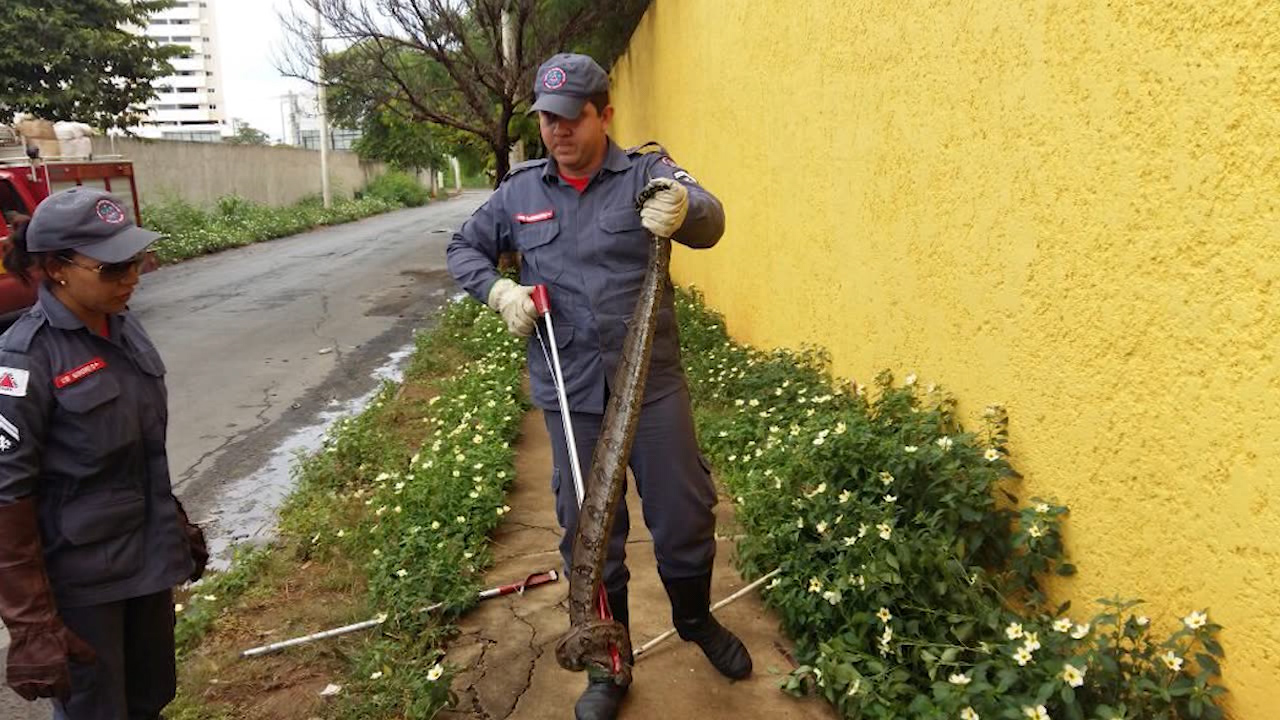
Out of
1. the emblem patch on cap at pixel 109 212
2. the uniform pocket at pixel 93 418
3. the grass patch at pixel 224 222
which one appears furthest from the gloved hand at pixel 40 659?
the grass patch at pixel 224 222

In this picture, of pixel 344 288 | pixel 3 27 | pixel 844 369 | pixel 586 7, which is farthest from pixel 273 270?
pixel 844 369

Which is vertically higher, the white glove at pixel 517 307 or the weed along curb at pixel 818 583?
the white glove at pixel 517 307

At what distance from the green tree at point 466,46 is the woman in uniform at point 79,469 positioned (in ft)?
31.1

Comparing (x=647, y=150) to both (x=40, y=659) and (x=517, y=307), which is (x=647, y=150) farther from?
(x=40, y=659)

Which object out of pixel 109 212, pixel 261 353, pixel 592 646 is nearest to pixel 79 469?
pixel 109 212

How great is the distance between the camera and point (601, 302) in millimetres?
2785

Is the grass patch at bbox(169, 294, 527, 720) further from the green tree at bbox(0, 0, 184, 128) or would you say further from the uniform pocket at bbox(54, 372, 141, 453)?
the green tree at bbox(0, 0, 184, 128)

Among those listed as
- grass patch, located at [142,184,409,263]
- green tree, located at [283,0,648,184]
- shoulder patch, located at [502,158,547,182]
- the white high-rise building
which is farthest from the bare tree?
the white high-rise building

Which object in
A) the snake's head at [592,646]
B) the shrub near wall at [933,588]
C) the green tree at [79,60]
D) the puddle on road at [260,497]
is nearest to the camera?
the shrub near wall at [933,588]

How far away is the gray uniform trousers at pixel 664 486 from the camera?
9.16 ft

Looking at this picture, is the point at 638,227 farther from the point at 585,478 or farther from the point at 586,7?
the point at 586,7

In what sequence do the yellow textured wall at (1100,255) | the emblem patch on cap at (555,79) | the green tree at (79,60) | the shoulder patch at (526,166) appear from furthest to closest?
the green tree at (79,60)
the shoulder patch at (526,166)
the emblem patch on cap at (555,79)
the yellow textured wall at (1100,255)

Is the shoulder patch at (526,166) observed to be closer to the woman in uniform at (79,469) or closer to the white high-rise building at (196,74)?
the woman in uniform at (79,469)

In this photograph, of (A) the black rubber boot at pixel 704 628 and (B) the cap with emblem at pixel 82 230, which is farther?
(A) the black rubber boot at pixel 704 628
